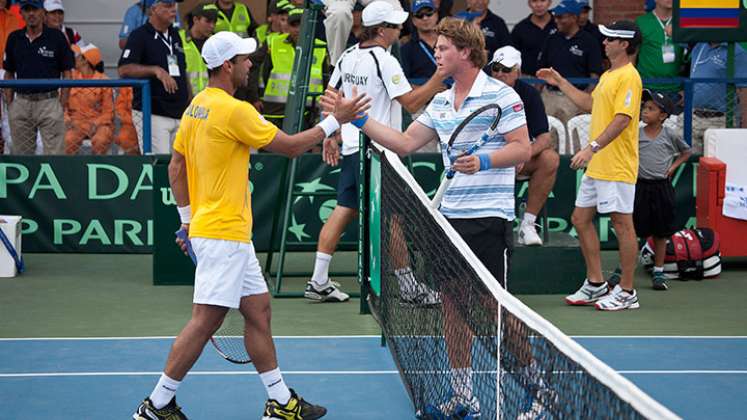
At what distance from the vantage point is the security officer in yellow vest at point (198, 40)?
1325cm

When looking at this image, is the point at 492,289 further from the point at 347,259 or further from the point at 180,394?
the point at 347,259

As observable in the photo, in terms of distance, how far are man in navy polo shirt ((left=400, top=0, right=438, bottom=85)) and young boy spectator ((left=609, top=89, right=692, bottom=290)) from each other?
100 inches

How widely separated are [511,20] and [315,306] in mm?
7418

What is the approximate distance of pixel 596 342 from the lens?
28.4 feet

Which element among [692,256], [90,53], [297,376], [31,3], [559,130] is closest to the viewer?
[297,376]

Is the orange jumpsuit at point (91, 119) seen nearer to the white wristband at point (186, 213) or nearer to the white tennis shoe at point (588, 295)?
the white tennis shoe at point (588, 295)

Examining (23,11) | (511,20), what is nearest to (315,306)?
(23,11)

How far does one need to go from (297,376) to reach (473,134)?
216 cm

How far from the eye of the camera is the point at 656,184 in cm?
1088

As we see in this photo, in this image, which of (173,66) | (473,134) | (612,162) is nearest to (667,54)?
(612,162)

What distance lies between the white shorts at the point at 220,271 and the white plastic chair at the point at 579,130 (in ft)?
22.2

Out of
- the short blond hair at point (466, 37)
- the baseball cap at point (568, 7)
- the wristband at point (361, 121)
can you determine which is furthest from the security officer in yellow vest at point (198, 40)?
the short blond hair at point (466, 37)

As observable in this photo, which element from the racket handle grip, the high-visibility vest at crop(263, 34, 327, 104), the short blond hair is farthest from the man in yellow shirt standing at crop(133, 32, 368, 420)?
the high-visibility vest at crop(263, 34, 327, 104)

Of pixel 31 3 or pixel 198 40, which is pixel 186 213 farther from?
pixel 31 3
